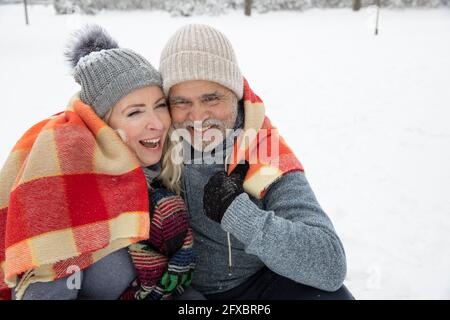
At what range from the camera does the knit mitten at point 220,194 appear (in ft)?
6.31

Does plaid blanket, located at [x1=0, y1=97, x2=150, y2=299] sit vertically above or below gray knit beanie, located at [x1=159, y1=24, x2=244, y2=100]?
below

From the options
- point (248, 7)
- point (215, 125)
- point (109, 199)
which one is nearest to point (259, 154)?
point (215, 125)

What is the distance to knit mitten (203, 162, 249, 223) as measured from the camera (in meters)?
1.92

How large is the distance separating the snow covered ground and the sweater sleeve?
141 centimetres

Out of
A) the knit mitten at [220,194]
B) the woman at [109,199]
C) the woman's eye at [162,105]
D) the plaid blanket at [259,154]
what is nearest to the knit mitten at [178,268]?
the woman at [109,199]

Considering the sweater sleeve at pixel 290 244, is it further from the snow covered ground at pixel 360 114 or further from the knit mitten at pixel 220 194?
the snow covered ground at pixel 360 114

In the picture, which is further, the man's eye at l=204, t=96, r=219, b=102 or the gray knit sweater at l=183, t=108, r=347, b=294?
the man's eye at l=204, t=96, r=219, b=102

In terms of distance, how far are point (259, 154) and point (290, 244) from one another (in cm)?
57

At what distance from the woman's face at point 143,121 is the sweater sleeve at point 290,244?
0.54 metres

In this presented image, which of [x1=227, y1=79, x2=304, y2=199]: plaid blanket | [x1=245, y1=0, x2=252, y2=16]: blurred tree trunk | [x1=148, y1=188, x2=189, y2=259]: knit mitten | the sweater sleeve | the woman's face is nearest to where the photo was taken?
the sweater sleeve

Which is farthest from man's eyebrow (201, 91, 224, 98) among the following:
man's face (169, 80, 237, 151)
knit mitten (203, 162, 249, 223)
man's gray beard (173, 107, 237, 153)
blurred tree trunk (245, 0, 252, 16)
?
blurred tree trunk (245, 0, 252, 16)

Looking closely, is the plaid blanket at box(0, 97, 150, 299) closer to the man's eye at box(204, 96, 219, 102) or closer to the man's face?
the man's face

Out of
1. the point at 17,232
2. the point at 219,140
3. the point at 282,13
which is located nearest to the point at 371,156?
the point at 219,140

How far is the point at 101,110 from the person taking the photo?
204cm
